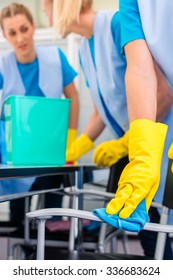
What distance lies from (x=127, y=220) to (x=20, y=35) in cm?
154

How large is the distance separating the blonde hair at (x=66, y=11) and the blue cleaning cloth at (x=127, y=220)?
1.05 metres

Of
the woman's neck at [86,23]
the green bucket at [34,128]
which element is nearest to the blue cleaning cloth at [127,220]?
the green bucket at [34,128]

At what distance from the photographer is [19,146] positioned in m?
1.36

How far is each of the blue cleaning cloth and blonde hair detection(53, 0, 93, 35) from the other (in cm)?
105

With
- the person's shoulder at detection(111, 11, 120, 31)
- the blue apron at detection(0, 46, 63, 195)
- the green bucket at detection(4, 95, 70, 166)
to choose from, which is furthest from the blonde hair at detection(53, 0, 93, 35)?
the green bucket at detection(4, 95, 70, 166)

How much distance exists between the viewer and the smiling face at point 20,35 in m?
2.13

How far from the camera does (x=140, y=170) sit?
0.90 m

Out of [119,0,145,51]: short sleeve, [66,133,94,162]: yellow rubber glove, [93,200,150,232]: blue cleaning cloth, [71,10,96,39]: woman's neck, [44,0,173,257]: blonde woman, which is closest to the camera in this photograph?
[93,200,150,232]: blue cleaning cloth

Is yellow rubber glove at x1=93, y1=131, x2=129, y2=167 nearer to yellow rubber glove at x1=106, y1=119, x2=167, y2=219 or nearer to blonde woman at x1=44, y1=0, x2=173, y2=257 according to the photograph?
blonde woman at x1=44, y1=0, x2=173, y2=257

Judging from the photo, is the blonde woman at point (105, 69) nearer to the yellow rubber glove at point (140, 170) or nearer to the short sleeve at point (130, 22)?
the short sleeve at point (130, 22)

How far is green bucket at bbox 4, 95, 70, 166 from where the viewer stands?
135 centimetres

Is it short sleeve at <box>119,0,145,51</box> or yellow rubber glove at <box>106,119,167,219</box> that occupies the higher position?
short sleeve at <box>119,0,145,51</box>

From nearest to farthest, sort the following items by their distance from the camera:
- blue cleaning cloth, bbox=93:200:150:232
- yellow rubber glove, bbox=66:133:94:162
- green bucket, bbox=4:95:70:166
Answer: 1. blue cleaning cloth, bbox=93:200:150:232
2. green bucket, bbox=4:95:70:166
3. yellow rubber glove, bbox=66:133:94:162

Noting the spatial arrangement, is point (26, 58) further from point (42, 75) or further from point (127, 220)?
point (127, 220)
